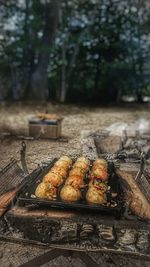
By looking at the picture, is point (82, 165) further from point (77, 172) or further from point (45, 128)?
point (45, 128)

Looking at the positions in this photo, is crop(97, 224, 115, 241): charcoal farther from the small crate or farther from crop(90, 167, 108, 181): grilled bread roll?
the small crate

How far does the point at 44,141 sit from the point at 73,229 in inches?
234

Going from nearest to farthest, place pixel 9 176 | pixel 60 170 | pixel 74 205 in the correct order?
1. pixel 74 205
2. pixel 60 170
3. pixel 9 176

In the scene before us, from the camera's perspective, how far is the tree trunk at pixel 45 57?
17.3 metres

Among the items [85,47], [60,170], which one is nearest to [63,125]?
[60,170]

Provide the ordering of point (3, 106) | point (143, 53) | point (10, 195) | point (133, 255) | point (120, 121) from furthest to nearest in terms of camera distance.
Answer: point (143, 53)
point (3, 106)
point (120, 121)
point (10, 195)
point (133, 255)

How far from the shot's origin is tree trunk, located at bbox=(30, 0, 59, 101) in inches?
682

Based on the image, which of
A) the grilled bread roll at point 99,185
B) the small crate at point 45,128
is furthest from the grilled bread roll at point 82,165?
the small crate at point 45,128

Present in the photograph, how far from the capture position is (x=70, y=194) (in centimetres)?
313

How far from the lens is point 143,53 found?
19.4m

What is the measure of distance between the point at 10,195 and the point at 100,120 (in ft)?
32.4

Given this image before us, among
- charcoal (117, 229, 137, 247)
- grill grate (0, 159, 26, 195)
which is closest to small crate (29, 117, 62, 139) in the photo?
grill grate (0, 159, 26, 195)

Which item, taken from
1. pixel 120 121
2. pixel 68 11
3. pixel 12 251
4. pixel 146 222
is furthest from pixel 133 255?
pixel 68 11

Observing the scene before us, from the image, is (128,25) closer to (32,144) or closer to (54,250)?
(32,144)
